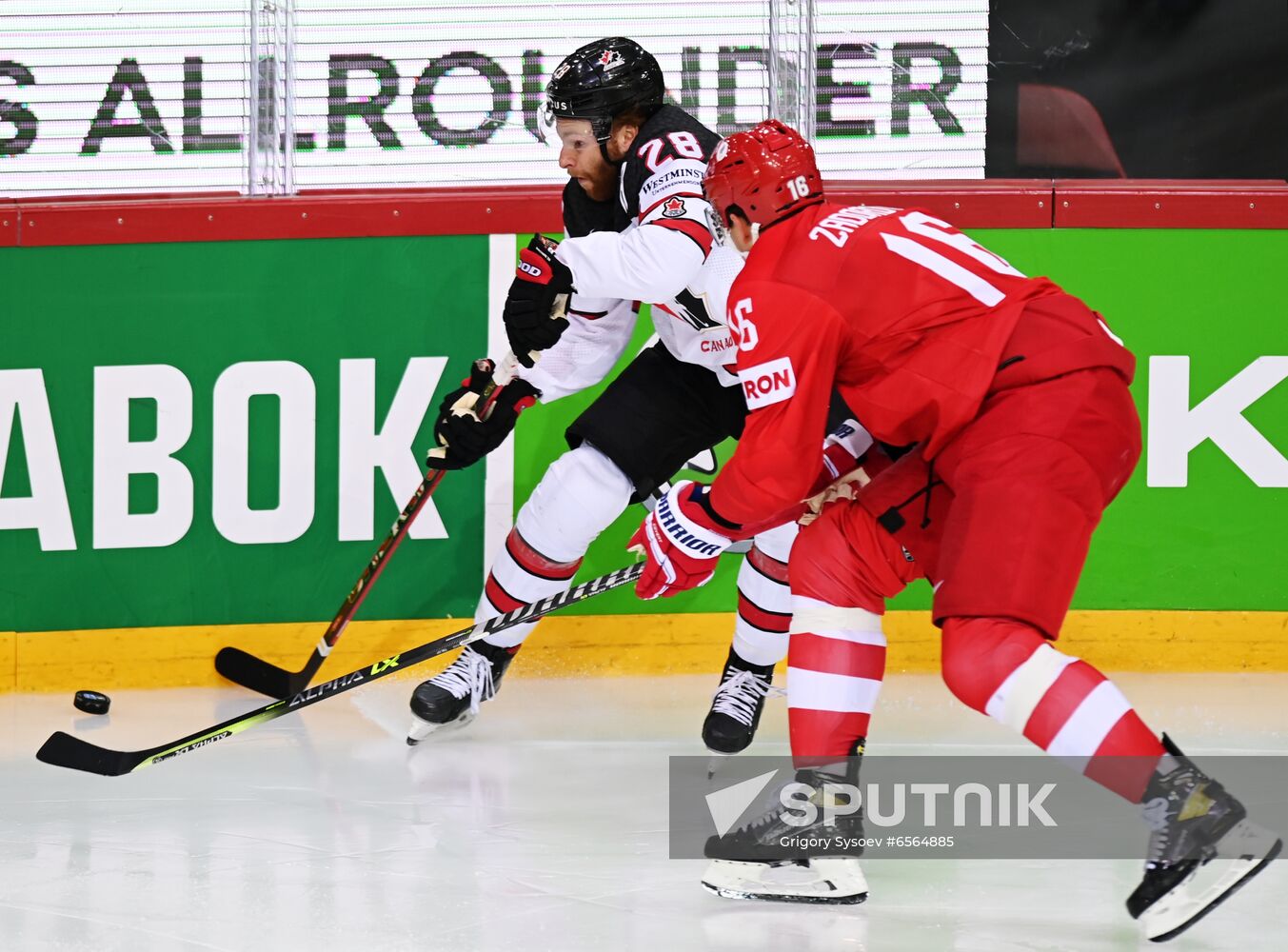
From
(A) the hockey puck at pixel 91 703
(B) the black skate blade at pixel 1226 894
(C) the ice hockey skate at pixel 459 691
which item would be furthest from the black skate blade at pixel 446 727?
(B) the black skate blade at pixel 1226 894

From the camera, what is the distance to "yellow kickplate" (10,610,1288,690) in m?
3.76

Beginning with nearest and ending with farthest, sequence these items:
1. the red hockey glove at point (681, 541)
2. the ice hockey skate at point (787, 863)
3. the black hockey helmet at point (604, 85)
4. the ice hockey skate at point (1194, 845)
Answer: the ice hockey skate at point (1194, 845)
the ice hockey skate at point (787, 863)
the red hockey glove at point (681, 541)
the black hockey helmet at point (604, 85)

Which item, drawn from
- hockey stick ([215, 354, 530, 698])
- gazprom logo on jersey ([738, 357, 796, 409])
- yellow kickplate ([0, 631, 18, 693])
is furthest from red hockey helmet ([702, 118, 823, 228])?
yellow kickplate ([0, 631, 18, 693])

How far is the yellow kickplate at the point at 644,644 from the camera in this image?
376 cm

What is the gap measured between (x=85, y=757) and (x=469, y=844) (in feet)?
2.61

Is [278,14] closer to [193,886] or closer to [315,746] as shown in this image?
[315,746]

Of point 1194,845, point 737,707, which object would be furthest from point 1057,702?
point 737,707

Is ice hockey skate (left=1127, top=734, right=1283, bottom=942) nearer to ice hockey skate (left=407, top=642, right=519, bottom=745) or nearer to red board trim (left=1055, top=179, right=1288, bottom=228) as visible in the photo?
ice hockey skate (left=407, top=642, right=519, bottom=745)

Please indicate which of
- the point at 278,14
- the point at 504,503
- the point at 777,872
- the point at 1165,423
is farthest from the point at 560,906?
the point at 278,14

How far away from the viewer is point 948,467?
2367mm

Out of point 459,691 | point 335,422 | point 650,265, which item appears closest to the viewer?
point 650,265

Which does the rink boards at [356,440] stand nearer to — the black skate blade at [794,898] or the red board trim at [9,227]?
the red board trim at [9,227]

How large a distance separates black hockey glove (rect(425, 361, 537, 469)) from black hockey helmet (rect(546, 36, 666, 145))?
0.55m

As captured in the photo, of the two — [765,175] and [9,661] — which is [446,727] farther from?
[765,175]
